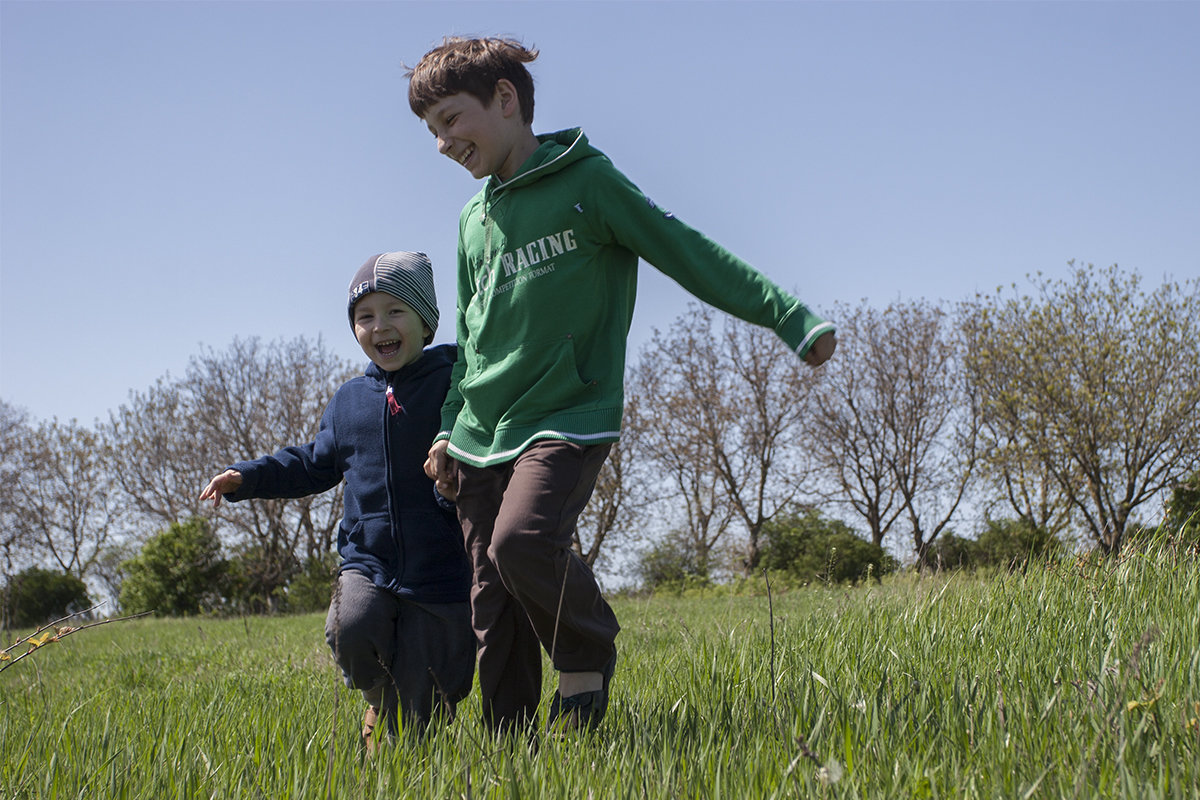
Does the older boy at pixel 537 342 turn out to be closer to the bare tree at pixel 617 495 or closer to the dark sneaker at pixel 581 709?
the dark sneaker at pixel 581 709

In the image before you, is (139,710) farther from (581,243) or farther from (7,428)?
(7,428)

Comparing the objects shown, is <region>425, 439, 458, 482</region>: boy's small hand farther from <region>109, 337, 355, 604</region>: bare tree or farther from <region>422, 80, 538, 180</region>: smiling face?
<region>109, 337, 355, 604</region>: bare tree

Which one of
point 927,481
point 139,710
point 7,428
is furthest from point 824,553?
point 7,428

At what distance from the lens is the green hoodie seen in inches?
103

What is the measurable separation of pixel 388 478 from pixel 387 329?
529 mm

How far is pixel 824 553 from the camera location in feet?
65.1

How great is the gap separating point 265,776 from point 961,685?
164 centimetres

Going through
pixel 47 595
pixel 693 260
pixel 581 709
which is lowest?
pixel 47 595

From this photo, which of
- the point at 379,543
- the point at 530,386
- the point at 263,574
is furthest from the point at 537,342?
the point at 263,574

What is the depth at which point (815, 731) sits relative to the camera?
2.00 meters

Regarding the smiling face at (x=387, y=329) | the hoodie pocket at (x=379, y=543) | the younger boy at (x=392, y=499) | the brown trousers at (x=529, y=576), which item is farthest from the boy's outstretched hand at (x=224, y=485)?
the brown trousers at (x=529, y=576)

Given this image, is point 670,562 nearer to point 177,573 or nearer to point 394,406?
point 177,573

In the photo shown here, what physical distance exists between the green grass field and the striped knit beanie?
138cm

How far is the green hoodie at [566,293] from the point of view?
8.59 feet
